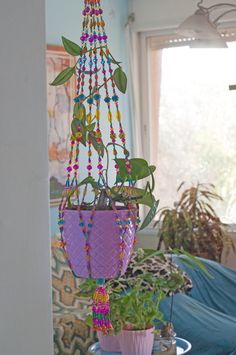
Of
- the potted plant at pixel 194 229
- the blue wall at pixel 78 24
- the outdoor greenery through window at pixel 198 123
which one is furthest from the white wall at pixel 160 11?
the potted plant at pixel 194 229

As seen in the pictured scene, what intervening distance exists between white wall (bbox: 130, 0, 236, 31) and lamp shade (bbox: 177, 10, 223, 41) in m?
1.78

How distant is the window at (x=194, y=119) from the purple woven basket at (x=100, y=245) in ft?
13.6

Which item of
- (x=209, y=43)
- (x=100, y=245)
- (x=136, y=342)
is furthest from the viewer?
(x=209, y=43)

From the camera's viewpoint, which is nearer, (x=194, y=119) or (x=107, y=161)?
(x=107, y=161)

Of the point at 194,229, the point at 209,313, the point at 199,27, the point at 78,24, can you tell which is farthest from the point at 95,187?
the point at 78,24

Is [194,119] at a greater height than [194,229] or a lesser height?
greater

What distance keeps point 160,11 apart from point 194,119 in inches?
35.9

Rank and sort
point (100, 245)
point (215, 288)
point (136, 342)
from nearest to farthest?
point (100, 245) → point (136, 342) → point (215, 288)

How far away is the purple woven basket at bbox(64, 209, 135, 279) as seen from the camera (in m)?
1.29

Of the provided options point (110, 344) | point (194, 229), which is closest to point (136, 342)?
point (110, 344)

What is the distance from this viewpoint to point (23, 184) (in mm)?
995

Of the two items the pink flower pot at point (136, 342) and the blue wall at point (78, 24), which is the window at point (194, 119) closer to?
the blue wall at point (78, 24)

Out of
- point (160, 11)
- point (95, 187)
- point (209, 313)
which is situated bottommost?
point (209, 313)

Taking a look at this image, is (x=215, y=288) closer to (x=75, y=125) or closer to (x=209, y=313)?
(x=209, y=313)
